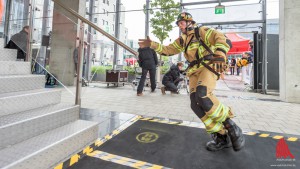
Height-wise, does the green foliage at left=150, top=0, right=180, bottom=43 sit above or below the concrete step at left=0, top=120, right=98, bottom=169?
above

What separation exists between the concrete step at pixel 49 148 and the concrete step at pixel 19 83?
30.3 inches

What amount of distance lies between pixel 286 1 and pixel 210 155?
6366 millimetres

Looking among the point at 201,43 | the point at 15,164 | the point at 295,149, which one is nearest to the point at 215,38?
the point at 201,43

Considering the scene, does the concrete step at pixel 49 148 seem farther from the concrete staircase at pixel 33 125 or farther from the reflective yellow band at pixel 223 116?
the reflective yellow band at pixel 223 116

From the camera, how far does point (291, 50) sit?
19.0ft

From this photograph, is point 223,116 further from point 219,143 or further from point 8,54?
point 8,54

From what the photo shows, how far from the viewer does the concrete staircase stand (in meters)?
1.55

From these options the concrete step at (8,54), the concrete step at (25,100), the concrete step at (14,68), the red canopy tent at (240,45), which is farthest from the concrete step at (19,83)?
the red canopy tent at (240,45)

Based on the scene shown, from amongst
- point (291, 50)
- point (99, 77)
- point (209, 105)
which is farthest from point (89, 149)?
point (99, 77)

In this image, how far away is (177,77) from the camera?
7012mm

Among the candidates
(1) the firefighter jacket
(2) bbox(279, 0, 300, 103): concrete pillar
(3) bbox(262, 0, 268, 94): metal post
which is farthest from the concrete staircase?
(3) bbox(262, 0, 268, 94): metal post

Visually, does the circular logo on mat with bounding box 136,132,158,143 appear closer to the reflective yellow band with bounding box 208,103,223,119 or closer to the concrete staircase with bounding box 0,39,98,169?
the concrete staircase with bounding box 0,39,98,169

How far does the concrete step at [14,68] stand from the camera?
7.77 ft

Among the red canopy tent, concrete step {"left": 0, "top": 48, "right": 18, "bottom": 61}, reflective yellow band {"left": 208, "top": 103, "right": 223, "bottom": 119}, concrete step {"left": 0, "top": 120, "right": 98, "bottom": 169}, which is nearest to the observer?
concrete step {"left": 0, "top": 120, "right": 98, "bottom": 169}
